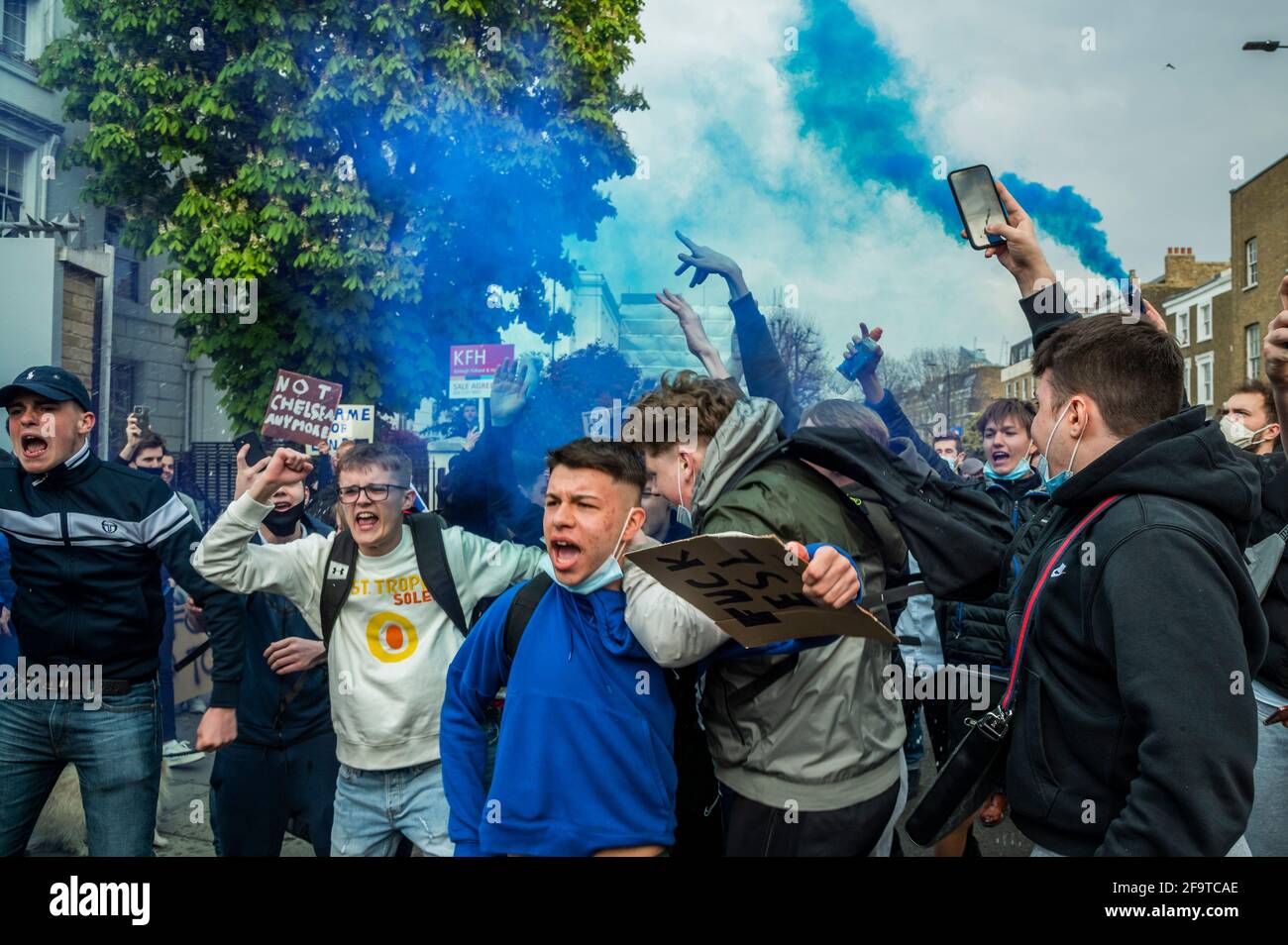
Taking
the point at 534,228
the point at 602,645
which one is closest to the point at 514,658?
the point at 602,645

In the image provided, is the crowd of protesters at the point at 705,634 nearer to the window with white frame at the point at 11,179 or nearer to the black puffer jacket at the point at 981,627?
the black puffer jacket at the point at 981,627

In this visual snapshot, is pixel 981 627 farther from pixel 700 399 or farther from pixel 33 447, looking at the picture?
pixel 33 447

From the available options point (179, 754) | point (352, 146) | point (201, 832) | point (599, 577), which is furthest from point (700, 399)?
point (352, 146)

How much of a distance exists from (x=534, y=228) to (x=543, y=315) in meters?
1.48

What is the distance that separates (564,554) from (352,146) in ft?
34.8

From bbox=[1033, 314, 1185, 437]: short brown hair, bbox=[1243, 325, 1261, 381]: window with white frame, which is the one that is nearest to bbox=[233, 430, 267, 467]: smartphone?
bbox=[1033, 314, 1185, 437]: short brown hair

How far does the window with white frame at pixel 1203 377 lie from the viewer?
31750mm

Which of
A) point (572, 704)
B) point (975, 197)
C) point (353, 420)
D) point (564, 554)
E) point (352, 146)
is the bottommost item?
point (572, 704)

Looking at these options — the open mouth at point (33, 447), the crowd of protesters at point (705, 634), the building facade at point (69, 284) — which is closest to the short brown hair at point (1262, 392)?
the crowd of protesters at point (705, 634)

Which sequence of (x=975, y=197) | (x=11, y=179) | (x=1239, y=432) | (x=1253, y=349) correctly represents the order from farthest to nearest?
(x=1253, y=349), (x=11, y=179), (x=1239, y=432), (x=975, y=197)

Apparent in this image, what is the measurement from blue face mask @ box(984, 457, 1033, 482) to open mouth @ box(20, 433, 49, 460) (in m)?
4.14

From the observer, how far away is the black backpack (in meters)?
3.40

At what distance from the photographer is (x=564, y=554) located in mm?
2533

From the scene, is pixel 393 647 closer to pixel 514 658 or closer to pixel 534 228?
pixel 514 658
